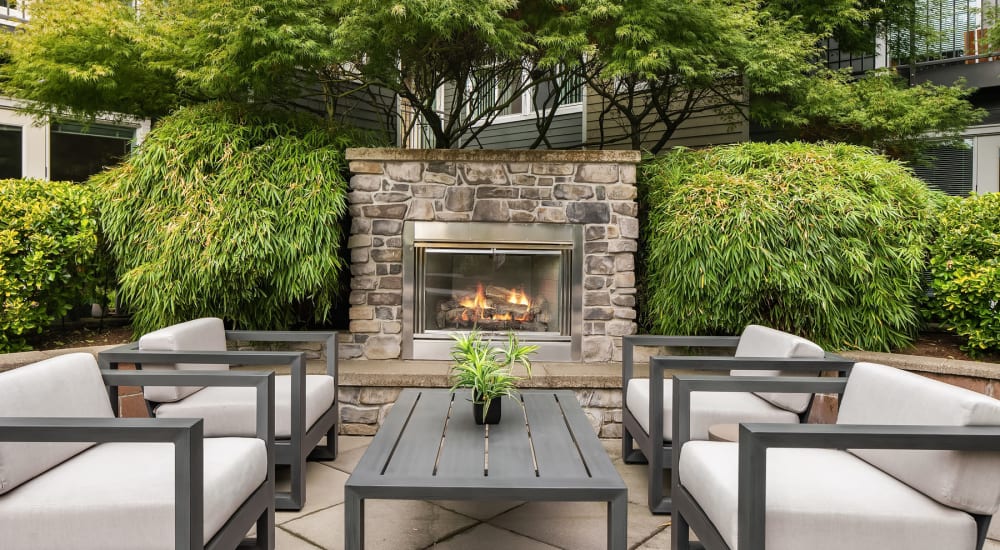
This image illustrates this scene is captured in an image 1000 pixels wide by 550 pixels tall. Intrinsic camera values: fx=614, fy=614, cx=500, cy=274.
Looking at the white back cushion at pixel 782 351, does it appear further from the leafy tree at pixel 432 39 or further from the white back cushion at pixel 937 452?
the leafy tree at pixel 432 39

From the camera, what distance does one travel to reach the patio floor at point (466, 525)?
7.70 ft

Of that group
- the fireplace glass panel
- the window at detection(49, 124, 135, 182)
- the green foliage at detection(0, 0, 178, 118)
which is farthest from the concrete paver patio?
the window at detection(49, 124, 135, 182)

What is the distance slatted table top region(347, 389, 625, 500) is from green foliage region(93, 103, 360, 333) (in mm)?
1709

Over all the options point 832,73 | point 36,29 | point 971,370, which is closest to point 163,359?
point 36,29

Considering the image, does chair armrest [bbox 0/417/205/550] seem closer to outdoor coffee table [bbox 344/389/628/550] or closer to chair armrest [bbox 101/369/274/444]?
outdoor coffee table [bbox 344/389/628/550]

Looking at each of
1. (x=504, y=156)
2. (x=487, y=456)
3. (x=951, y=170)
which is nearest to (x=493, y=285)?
(x=504, y=156)

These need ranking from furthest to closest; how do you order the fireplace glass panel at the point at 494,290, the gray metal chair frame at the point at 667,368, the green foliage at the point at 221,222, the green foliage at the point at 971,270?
1. the fireplace glass panel at the point at 494,290
2. the green foliage at the point at 221,222
3. the green foliage at the point at 971,270
4. the gray metal chair frame at the point at 667,368

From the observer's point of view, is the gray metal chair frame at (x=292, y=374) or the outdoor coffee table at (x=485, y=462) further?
the gray metal chair frame at (x=292, y=374)

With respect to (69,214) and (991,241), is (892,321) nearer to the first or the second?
(991,241)

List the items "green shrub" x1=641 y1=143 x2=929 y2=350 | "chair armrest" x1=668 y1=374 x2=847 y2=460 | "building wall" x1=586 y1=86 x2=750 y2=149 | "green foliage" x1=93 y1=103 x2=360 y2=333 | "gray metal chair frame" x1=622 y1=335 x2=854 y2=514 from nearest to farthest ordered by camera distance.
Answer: "chair armrest" x1=668 y1=374 x2=847 y2=460
"gray metal chair frame" x1=622 y1=335 x2=854 y2=514
"green shrub" x1=641 y1=143 x2=929 y2=350
"green foliage" x1=93 y1=103 x2=360 y2=333
"building wall" x1=586 y1=86 x2=750 y2=149

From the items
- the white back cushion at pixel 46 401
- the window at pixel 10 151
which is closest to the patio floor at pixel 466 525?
the white back cushion at pixel 46 401

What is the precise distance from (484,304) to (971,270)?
3023 millimetres

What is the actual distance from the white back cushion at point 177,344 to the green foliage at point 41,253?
1416 mm

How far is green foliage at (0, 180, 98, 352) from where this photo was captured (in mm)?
3637
